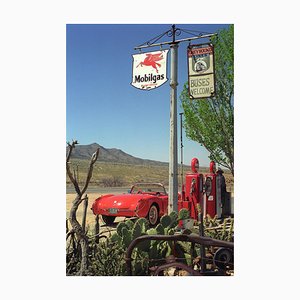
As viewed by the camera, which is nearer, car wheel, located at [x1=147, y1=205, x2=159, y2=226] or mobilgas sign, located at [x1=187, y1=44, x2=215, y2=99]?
mobilgas sign, located at [x1=187, y1=44, x2=215, y2=99]

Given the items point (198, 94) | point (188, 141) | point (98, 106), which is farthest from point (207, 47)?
point (98, 106)

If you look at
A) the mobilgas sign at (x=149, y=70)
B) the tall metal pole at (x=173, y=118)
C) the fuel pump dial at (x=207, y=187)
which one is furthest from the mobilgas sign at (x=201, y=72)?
the fuel pump dial at (x=207, y=187)

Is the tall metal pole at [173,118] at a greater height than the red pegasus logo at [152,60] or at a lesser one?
lesser

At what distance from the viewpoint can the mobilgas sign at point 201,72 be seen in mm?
5758

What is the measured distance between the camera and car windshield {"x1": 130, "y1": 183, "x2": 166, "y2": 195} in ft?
19.9

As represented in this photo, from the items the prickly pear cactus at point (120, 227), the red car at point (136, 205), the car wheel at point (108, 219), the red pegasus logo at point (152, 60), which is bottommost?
the prickly pear cactus at point (120, 227)

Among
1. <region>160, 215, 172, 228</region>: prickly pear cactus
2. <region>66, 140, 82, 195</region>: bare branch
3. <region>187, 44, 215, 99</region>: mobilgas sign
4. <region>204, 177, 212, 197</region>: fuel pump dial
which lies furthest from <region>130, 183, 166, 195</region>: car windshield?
<region>187, 44, 215, 99</region>: mobilgas sign

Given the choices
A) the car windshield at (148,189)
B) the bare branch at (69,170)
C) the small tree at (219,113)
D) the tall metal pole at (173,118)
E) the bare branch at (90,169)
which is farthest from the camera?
the car windshield at (148,189)

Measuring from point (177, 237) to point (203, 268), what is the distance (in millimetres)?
654

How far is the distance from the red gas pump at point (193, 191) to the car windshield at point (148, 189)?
297 mm

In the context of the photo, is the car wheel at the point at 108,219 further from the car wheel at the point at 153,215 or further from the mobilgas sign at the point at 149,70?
the mobilgas sign at the point at 149,70

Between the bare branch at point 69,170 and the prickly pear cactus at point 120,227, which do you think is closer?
the bare branch at point 69,170

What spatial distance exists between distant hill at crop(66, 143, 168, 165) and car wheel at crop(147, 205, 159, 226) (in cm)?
61

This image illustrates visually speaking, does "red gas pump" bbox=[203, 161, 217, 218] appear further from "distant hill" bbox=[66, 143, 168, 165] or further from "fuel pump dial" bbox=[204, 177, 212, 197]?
"distant hill" bbox=[66, 143, 168, 165]
